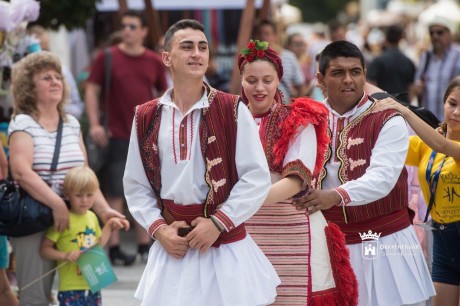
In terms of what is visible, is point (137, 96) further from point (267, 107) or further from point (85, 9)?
point (267, 107)

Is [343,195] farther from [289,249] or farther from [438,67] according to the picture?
[438,67]

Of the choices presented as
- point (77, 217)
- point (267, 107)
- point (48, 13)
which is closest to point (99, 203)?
point (77, 217)

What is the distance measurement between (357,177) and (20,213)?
2.41m

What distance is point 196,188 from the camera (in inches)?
205

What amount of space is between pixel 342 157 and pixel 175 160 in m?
1.16

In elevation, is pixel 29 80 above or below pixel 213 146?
above

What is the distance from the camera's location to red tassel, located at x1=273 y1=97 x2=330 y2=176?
217 inches

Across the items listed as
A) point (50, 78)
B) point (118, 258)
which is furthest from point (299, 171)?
point (118, 258)

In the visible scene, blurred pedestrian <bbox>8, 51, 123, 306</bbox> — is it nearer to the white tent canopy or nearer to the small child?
the small child

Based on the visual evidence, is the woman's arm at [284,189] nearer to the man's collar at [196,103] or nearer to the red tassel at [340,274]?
the red tassel at [340,274]

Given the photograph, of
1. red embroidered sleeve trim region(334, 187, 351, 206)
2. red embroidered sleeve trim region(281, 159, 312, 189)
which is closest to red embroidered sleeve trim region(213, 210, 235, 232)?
red embroidered sleeve trim region(281, 159, 312, 189)

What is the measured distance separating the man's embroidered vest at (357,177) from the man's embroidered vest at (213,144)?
A: 853 millimetres

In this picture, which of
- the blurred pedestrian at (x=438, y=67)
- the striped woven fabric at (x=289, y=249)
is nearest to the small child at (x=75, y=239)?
the striped woven fabric at (x=289, y=249)

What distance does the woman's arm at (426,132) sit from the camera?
6.04m
